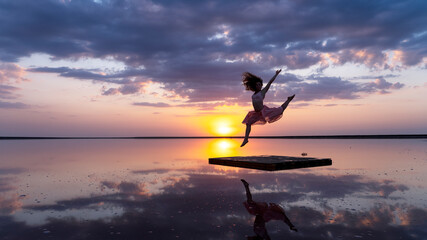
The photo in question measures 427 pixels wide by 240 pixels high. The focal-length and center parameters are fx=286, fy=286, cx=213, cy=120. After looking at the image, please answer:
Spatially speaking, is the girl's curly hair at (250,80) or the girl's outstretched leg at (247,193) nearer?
the girl's outstretched leg at (247,193)

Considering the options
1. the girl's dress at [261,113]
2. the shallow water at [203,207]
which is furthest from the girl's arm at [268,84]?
the shallow water at [203,207]

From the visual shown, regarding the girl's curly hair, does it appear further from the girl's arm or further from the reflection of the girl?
the reflection of the girl

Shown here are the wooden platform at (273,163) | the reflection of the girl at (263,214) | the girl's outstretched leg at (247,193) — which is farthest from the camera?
the wooden platform at (273,163)

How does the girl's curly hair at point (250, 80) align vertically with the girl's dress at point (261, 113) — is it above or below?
above

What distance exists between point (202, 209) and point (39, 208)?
3.89m

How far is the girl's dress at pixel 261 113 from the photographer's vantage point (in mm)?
12531

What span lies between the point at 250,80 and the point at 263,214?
27.1ft

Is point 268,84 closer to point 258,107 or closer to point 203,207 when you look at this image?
point 258,107

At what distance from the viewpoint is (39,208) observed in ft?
22.2

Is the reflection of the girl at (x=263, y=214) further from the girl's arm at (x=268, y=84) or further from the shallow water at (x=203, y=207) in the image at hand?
the girl's arm at (x=268, y=84)

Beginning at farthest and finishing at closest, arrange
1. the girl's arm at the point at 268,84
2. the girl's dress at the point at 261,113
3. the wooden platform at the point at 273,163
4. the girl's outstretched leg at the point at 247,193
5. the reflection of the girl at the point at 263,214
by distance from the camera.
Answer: the girl's dress at the point at 261,113 < the girl's arm at the point at 268,84 < the wooden platform at the point at 273,163 < the girl's outstretched leg at the point at 247,193 < the reflection of the girl at the point at 263,214

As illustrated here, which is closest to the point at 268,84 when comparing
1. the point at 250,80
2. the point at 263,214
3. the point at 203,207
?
the point at 250,80

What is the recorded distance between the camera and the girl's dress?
12.5 m

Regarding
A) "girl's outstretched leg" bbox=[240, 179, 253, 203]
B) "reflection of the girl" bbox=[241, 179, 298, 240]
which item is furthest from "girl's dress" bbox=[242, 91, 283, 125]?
"reflection of the girl" bbox=[241, 179, 298, 240]
